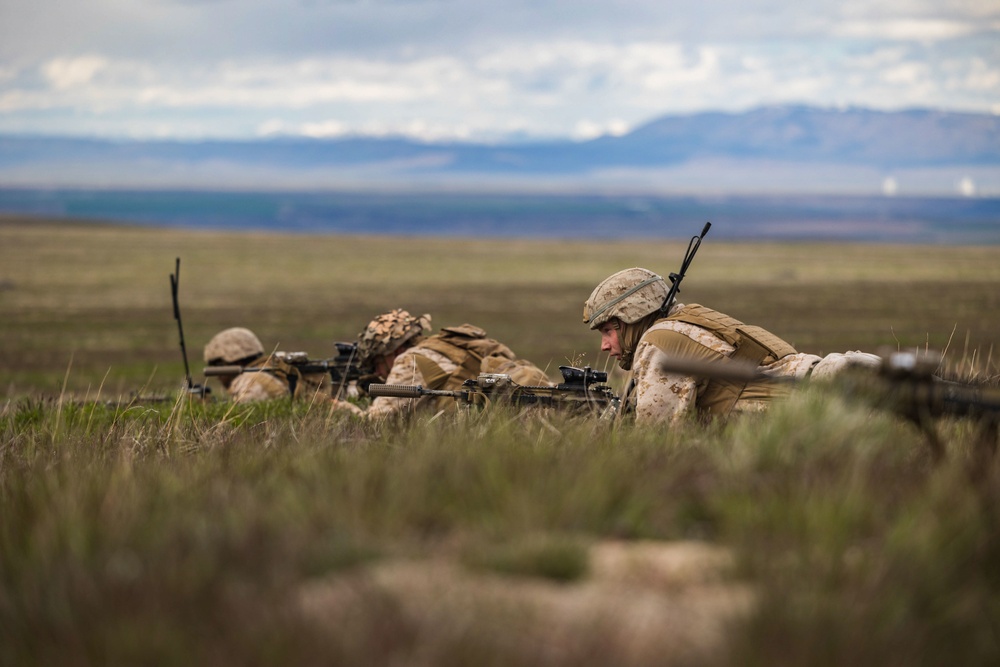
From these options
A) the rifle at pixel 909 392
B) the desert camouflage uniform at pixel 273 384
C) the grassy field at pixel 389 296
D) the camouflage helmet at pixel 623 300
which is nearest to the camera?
the rifle at pixel 909 392

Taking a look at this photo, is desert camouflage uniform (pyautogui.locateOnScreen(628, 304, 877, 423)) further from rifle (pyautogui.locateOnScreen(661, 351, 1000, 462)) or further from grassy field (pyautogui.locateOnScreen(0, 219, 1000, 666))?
rifle (pyautogui.locateOnScreen(661, 351, 1000, 462))

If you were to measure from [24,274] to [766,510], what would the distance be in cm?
4927

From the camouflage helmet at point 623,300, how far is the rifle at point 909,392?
2.30 meters

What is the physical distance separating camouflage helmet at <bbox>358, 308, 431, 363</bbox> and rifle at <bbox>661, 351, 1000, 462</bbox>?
5343 mm

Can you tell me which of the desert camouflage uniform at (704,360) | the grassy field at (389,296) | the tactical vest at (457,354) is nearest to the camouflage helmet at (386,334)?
the tactical vest at (457,354)

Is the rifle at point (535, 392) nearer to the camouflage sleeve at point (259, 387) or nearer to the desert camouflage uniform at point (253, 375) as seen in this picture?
the desert camouflage uniform at point (253, 375)

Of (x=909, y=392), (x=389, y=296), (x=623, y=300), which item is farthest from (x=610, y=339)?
(x=389, y=296)

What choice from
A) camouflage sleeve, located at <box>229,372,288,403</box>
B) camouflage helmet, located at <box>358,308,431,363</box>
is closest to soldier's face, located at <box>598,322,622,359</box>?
camouflage helmet, located at <box>358,308,431,363</box>

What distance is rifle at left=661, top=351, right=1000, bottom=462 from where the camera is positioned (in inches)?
168

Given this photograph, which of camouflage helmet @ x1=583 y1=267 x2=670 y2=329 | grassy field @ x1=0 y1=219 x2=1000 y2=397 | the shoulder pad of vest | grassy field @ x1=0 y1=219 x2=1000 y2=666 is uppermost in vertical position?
camouflage helmet @ x1=583 y1=267 x2=670 y2=329

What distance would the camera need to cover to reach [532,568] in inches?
142

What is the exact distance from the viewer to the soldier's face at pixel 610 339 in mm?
7407

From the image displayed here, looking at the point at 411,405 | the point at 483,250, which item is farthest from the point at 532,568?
the point at 483,250

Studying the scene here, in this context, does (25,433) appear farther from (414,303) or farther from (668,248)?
(668,248)
